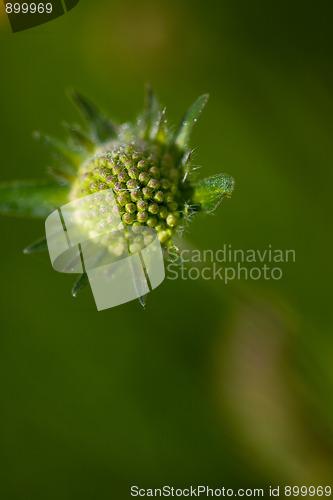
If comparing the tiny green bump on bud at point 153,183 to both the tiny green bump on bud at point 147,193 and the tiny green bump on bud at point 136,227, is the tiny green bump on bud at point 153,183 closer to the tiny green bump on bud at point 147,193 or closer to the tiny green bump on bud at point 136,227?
the tiny green bump on bud at point 147,193

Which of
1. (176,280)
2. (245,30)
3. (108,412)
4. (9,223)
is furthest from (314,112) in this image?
(108,412)

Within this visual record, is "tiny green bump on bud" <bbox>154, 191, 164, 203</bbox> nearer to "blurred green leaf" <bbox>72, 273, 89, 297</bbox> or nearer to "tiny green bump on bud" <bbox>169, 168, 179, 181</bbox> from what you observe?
"tiny green bump on bud" <bbox>169, 168, 179, 181</bbox>

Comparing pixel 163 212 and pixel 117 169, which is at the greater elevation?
pixel 117 169

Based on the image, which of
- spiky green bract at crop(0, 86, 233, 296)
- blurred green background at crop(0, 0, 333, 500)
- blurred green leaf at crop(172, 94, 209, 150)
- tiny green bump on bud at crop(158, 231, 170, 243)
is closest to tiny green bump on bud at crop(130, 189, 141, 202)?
spiky green bract at crop(0, 86, 233, 296)

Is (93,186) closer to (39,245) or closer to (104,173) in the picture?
(104,173)

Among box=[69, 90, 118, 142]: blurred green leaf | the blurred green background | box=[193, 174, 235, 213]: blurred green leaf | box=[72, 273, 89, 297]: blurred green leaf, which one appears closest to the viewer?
box=[193, 174, 235, 213]: blurred green leaf

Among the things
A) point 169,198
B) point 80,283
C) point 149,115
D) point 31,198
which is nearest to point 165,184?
point 169,198

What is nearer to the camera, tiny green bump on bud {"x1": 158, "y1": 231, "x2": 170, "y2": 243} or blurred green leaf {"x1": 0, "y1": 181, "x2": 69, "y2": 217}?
tiny green bump on bud {"x1": 158, "y1": 231, "x2": 170, "y2": 243}
